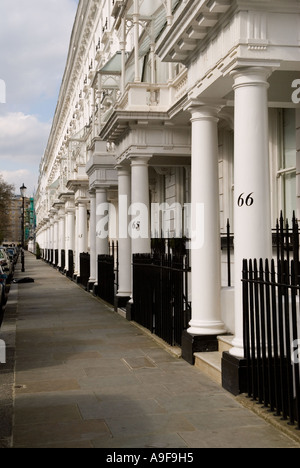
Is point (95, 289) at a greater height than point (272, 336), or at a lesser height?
lesser

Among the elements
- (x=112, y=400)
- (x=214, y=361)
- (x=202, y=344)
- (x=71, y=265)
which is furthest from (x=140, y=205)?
(x=71, y=265)

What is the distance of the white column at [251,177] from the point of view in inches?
259

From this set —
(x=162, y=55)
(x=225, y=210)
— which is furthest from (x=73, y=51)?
(x=162, y=55)

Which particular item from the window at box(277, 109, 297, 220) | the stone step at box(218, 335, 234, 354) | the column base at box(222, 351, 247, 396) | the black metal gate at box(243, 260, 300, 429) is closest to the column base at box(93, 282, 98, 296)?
the window at box(277, 109, 297, 220)

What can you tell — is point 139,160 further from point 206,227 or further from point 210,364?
point 210,364

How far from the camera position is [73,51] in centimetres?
3928

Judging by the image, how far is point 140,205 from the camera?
1373cm

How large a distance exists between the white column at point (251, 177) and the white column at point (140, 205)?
7.01 m

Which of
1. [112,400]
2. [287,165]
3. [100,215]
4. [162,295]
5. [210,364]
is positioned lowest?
[112,400]

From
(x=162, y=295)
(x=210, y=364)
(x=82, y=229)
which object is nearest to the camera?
(x=210, y=364)

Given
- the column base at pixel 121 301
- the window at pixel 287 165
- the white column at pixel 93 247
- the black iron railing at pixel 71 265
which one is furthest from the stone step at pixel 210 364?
the black iron railing at pixel 71 265

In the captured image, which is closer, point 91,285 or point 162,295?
point 162,295

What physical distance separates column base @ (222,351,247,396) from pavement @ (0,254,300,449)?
0.38 ft

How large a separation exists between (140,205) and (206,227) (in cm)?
560
